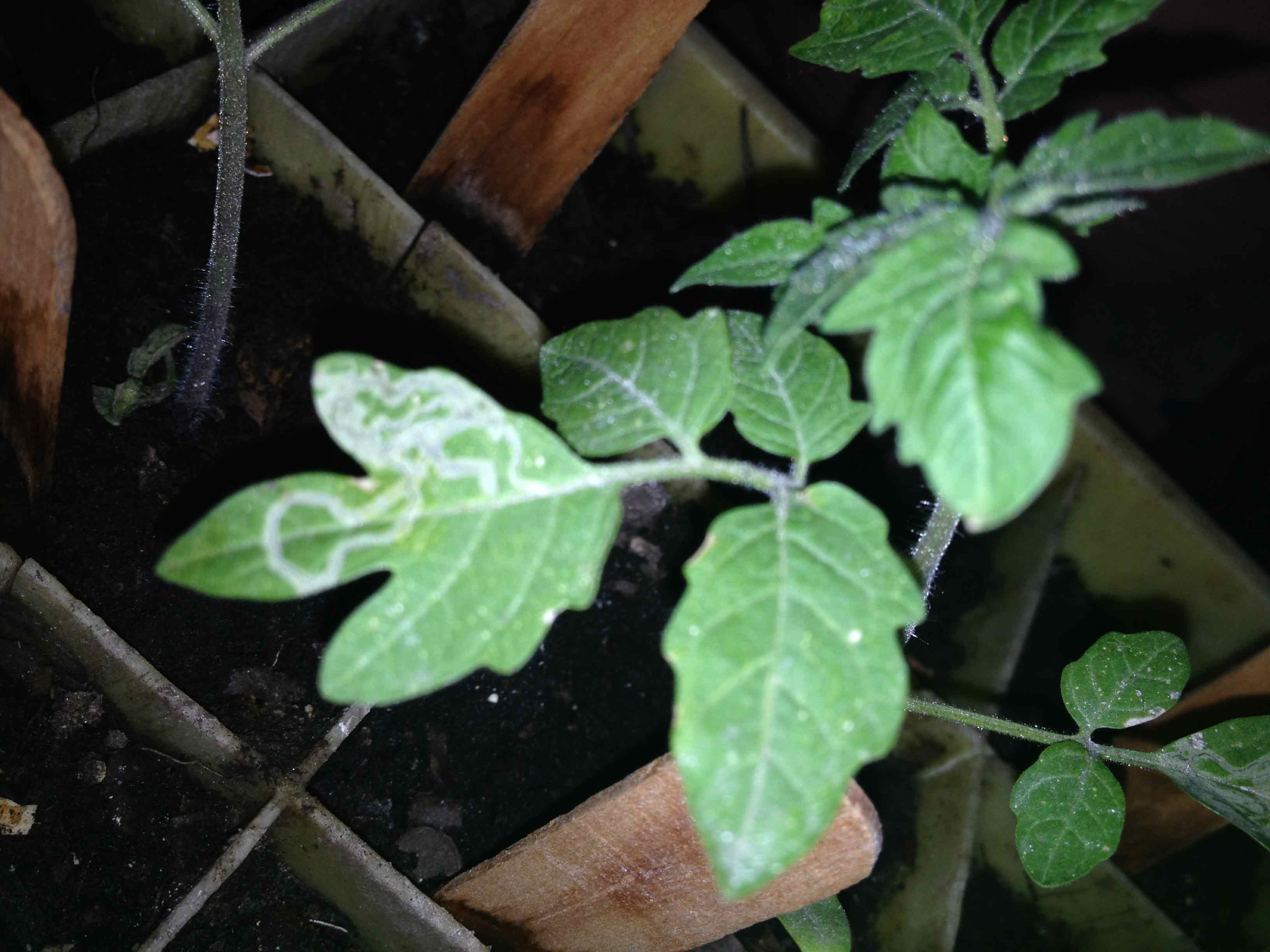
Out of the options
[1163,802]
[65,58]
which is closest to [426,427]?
[65,58]

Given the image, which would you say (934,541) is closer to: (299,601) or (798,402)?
(798,402)

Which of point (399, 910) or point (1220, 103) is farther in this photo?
point (1220, 103)

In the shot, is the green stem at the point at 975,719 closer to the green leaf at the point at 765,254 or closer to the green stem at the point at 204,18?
the green leaf at the point at 765,254

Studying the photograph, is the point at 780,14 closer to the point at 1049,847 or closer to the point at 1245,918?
the point at 1049,847

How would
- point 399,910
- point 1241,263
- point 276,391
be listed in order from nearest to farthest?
1. point 399,910
2. point 276,391
3. point 1241,263

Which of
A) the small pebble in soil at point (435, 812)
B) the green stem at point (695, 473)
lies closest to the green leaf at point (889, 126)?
the green stem at point (695, 473)

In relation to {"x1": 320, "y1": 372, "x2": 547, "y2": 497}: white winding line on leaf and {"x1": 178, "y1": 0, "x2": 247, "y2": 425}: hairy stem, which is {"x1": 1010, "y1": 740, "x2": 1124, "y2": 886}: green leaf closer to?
{"x1": 320, "y1": 372, "x2": 547, "y2": 497}: white winding line on leaf

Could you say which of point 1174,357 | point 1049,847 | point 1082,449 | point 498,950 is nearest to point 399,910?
point 498,950

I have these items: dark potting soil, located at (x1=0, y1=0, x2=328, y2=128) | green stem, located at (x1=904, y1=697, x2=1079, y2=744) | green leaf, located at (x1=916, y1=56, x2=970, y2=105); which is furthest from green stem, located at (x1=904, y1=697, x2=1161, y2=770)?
dark potting soil, located at (x1=0, y1=0, x2=328, y2=128)
